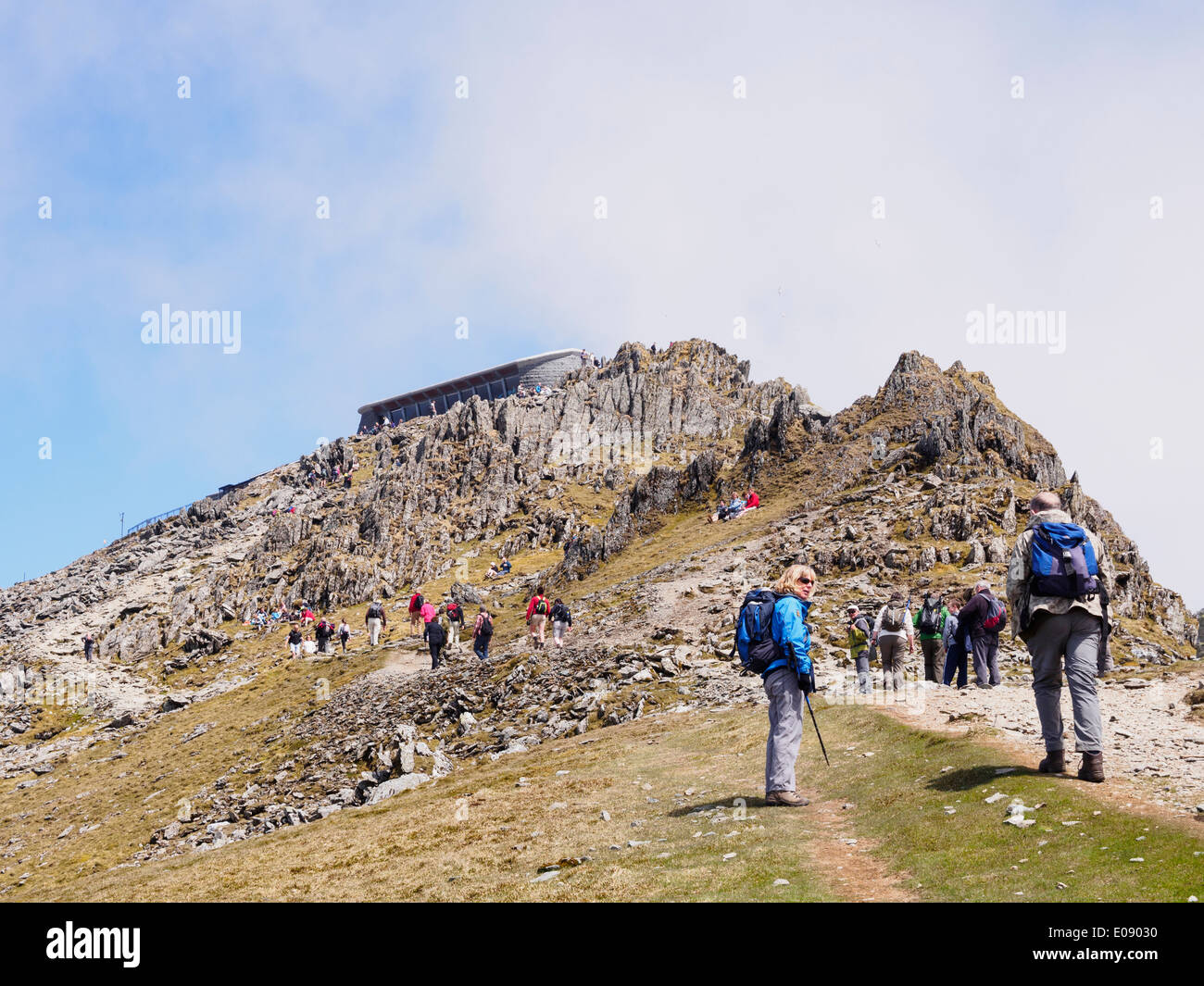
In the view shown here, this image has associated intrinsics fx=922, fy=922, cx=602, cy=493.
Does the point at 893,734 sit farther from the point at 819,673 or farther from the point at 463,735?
the point at 463,735

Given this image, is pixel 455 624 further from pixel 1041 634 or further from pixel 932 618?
pixel 1041 634

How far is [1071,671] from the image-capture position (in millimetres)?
11648

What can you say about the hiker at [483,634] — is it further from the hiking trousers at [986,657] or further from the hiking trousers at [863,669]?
the hiking trousers at [986,657]

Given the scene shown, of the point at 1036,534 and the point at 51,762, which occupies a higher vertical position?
the point at 1036,534

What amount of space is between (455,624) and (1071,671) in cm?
4001

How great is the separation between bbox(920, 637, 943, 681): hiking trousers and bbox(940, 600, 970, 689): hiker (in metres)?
Result: 0.20

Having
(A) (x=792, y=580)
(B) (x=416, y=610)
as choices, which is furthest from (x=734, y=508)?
(A) (x=792, y=580)

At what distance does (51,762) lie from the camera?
4953 cm

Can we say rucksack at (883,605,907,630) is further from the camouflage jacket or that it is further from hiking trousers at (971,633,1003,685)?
the camouflage jacket

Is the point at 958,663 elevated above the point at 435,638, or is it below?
above

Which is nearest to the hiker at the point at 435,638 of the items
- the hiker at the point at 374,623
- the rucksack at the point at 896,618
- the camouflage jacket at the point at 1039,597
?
the hiker at the point at 374,623
